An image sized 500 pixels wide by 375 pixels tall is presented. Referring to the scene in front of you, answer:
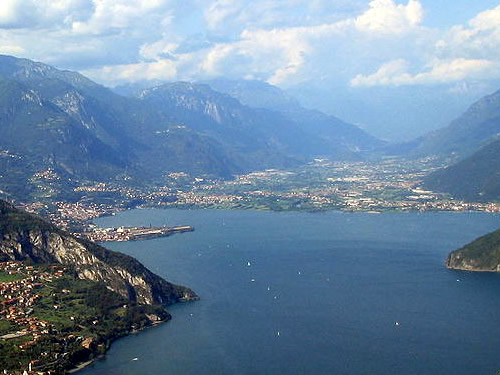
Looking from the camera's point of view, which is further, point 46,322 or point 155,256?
point 155,256

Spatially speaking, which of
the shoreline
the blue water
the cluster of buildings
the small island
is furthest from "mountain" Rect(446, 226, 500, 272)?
the small island

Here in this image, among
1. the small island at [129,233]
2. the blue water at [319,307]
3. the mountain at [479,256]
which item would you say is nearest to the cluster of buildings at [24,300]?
the blue water at [319,307]

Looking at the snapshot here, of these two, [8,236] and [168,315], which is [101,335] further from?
[8,236]

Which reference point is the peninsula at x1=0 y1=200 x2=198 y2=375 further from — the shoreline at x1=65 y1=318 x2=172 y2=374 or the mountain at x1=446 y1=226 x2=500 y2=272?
the mountain at x1=446 y1=226 x2=500 y2=272

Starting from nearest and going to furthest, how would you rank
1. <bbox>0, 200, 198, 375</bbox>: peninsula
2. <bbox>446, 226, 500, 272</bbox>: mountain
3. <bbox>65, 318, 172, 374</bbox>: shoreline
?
<bbox>65, 318, 172, 374</bbox>: shoreline
<bbox>0, 200, 198, 375</bbox>: peninsula
<bbox>446, 226, 500, 272</bbox>: mountain

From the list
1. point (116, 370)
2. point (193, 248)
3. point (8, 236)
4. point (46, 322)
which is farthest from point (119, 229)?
point (116, 370)

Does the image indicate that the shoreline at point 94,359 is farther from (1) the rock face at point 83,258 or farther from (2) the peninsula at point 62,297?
(1) the rock face at point 83,258

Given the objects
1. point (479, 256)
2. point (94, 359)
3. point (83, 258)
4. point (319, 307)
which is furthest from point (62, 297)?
point (479, 256)
